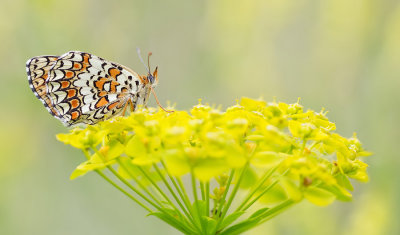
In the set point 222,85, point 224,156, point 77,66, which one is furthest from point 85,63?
point 222,85

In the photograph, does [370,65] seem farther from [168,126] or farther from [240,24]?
[168,126]

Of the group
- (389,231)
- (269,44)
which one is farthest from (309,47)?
(389,231)

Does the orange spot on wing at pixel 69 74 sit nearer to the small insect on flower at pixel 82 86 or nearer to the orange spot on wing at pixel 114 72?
the small insect on flower at pixel 82 86

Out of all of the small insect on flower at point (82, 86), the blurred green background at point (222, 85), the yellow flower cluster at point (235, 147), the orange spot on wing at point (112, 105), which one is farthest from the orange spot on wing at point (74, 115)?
the blurred green background at point (222, 85)

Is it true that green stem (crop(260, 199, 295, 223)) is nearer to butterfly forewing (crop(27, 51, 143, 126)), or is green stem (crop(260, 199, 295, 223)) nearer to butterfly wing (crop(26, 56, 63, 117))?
butterfly forewing (crop(27, 51, 143, 126))

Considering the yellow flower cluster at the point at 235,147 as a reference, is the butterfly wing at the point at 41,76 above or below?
above
